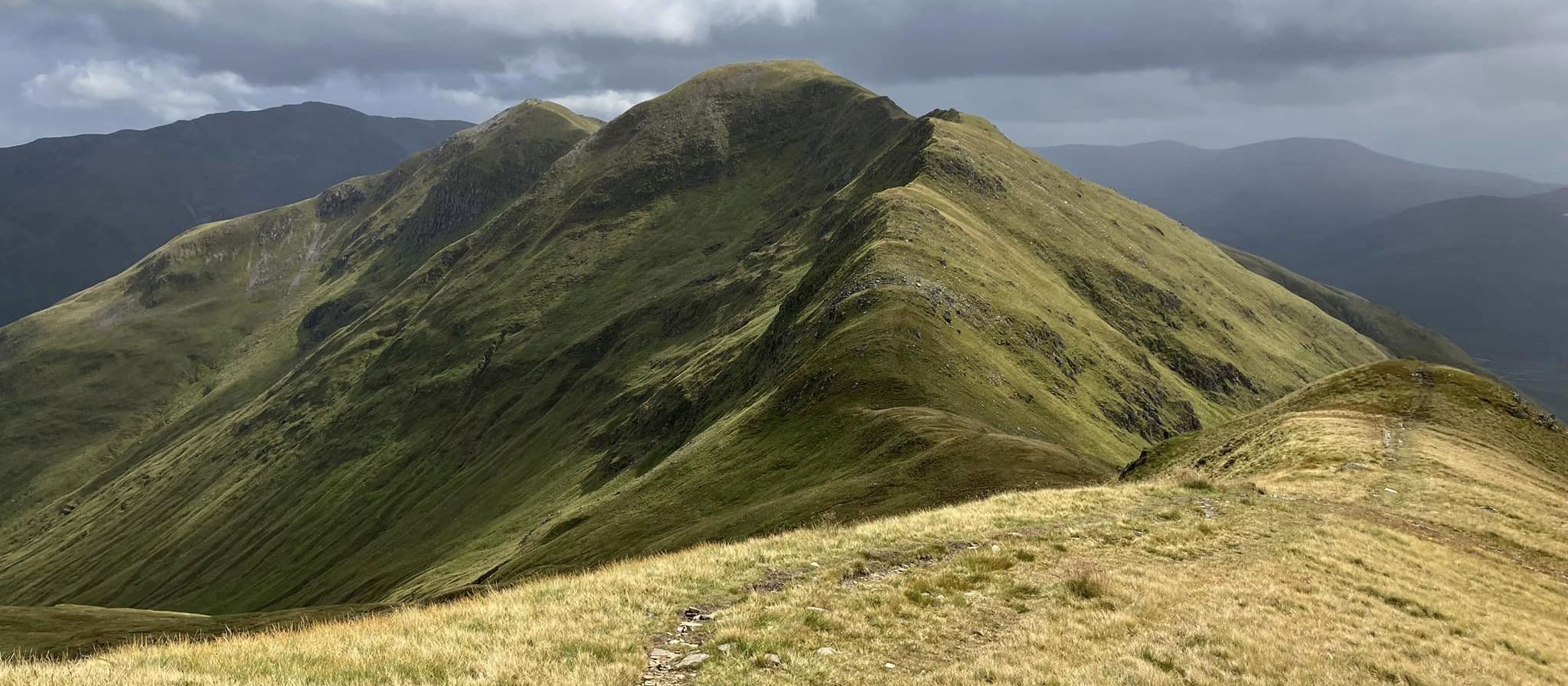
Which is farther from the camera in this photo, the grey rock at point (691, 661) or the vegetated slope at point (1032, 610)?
the grey rock at point (691, 661)

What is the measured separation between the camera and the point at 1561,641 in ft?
70.2

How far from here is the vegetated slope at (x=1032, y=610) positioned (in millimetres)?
15508

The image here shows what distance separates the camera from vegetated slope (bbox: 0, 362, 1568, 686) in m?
15.5

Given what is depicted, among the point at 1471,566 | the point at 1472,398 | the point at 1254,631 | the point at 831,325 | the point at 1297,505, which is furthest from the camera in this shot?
the point at 831,325

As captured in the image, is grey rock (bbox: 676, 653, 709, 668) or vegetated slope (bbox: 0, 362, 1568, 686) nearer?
vegetated slope (bbox: 0, 362, 1568, 686)

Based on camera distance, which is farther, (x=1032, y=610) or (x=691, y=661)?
(x=1032, y=610)

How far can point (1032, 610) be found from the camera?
1959 centimetres

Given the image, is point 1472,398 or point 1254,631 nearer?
point 1254,631

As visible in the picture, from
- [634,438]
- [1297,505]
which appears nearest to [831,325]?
[634,438]

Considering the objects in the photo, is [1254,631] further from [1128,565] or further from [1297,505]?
[1297,505]

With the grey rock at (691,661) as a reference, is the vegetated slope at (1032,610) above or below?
below

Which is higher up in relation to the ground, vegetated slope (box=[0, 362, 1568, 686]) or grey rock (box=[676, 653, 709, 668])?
grey rock (box=[676, 653, 709, 668])

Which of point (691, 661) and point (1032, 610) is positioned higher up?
point (691, 661)

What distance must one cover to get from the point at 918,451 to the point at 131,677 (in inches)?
2075
